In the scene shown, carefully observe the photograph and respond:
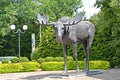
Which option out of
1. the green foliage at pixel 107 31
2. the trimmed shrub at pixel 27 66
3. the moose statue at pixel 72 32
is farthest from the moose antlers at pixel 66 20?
the trimmed shrub at pixel 27 66

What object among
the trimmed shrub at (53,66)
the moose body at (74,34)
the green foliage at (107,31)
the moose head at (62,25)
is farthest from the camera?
the trimmed shrub at (53,66)

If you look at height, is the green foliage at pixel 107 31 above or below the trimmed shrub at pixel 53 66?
above

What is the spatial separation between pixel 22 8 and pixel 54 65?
18.3 m

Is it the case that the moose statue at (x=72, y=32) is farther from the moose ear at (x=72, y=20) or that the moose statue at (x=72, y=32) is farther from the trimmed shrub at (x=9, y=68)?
the trimmed shrub at (x=9, y=68)

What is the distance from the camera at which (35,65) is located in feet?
61.2

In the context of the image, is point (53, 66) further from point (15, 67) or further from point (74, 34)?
point (74, 34)

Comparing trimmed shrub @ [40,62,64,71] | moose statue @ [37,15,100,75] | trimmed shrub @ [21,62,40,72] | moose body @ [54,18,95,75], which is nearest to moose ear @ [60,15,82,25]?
moose statue @ [37,15,100,75]

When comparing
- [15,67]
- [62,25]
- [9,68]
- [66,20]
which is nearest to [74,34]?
[66,20]

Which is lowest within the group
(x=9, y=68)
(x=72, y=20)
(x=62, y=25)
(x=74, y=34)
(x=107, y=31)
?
(x=9, y=68)

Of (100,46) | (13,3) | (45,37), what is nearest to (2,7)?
(13,3)

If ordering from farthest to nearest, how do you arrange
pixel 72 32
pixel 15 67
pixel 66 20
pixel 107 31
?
1. pixel 107 31
2. pixel 15 67
3. pixel 72 32
4. pixel 66 20

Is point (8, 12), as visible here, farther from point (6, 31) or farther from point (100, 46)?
point (100, 46)

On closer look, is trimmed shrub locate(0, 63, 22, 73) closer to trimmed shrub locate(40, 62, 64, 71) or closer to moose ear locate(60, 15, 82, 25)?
trimmed shrub locate(40, 62, 64, 71)

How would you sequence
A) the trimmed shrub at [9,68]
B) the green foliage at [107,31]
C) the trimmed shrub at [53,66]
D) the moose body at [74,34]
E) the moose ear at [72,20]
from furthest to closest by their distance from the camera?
1. the trimmed shrub at [53,66]
2. the trimmed shrub at [9,68]
3. the green foliage at [107,31]
4. the moose ear at [72,20]
5. the moose body at [74,34]
